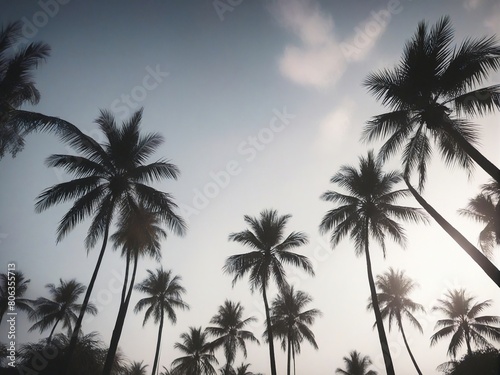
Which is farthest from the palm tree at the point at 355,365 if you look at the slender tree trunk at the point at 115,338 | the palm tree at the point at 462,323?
the slender tree trunk at the point at 115,338

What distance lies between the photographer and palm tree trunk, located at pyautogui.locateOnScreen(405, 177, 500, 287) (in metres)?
8.63

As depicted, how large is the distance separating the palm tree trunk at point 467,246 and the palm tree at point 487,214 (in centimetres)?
950

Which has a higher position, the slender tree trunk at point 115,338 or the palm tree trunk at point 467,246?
the palm tree trunk at point 467,246

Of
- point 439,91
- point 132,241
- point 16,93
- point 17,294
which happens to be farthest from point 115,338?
→ point 17,294

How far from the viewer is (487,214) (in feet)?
69.8

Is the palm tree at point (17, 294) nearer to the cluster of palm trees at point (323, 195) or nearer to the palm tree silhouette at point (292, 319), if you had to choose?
the cluster of palm trees at point (323, 195)

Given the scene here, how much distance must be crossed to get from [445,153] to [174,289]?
94.2 feet

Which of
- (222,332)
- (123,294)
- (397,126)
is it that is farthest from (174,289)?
(397,126)

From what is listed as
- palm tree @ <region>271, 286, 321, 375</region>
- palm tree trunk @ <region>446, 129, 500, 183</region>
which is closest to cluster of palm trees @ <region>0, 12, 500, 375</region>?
palm tree trunk @ <region>446, 129, 500, 183</region>

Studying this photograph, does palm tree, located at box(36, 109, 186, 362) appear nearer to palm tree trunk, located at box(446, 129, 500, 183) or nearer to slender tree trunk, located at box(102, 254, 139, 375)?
slender tree trunk, located at box(102, 254, 139, 375)

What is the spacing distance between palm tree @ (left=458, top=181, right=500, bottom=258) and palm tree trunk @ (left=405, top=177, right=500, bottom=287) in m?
9.50

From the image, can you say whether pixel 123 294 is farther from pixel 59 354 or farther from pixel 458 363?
pixel 458 363

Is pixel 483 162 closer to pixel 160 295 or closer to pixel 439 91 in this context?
pixel 439 91

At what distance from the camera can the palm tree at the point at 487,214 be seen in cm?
1864
